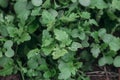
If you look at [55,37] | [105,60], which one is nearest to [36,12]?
[55,37]

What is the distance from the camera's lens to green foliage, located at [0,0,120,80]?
1925mm

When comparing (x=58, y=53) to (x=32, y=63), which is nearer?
(x=58, y=53)

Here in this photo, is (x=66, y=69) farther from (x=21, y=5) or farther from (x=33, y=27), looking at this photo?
(x=21, y=5)

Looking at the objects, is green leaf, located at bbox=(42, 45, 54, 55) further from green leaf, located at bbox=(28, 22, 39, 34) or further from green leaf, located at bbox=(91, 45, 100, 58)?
green leaf, located at bbox=(91, 45, 100, 58)

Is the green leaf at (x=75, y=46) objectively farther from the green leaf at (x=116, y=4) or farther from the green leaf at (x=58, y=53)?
the green leaf at (x=116, y=4)

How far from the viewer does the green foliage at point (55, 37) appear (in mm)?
1925

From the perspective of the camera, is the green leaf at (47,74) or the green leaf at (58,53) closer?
the green leaf at (58,53)

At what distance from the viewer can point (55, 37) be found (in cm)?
190

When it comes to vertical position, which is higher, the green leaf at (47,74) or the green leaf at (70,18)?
the green leaf at (70,18)

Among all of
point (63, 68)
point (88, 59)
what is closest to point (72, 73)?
point (63, 68)

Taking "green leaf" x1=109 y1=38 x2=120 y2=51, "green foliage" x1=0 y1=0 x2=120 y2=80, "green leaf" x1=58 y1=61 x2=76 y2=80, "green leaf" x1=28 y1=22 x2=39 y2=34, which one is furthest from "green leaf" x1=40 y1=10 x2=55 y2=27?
"green leaf" x1=109 y1=38 x2=120 y2=51

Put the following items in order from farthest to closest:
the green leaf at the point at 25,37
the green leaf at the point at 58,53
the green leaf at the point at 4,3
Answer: the green leaf at the point at 4,3, the green leaf at the point at 25,37, the green leaf at the point at 58,53

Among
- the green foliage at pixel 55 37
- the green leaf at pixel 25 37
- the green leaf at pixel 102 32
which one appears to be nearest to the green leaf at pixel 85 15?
the green foliage at pixel 55 37


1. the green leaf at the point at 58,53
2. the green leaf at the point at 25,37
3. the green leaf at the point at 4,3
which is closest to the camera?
the green leaf at the point at 58,53
